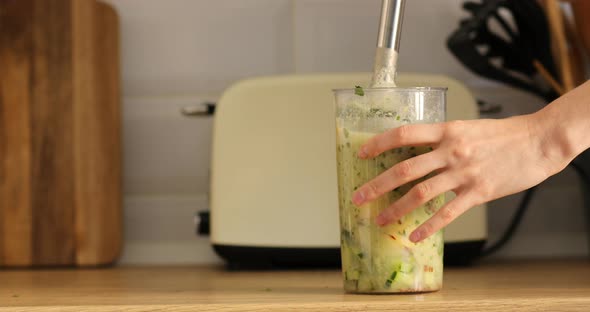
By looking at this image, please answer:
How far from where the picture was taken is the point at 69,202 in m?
1.08

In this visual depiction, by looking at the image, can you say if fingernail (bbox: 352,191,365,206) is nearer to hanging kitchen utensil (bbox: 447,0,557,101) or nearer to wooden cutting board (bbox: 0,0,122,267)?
hanging kitchen utensil (bbox: 447,0,557,101)

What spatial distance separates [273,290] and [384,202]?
0.14 meters

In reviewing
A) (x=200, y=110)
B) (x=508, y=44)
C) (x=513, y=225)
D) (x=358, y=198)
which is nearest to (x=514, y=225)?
(x=513, y=225)

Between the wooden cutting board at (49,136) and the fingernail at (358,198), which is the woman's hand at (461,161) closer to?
the fingernail at (358,198)

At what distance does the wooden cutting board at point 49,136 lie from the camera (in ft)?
3.56

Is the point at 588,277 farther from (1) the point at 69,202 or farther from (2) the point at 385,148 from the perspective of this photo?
(1) the point at 69,202

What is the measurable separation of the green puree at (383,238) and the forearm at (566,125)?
0.09 m

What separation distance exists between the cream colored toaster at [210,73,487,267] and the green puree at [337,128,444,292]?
32 centimetres

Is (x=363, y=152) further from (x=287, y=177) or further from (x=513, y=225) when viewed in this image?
(x=513, y=225)

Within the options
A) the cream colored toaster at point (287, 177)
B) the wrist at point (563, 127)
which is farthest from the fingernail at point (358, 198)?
the cream colored toaster at point (287, 177)

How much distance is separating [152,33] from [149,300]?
606mm

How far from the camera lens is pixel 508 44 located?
3.59ft

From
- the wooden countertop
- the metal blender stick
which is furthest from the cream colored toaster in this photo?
the metal blender stick

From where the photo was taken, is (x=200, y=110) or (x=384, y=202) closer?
(x=384, y=202)
